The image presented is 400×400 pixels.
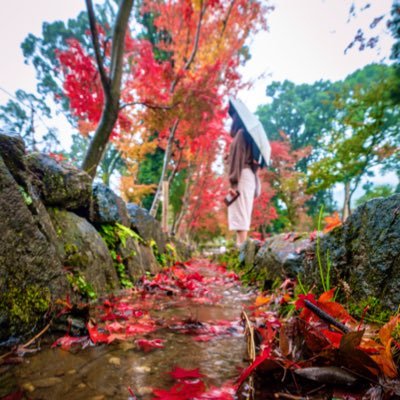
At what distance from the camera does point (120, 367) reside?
0.88m

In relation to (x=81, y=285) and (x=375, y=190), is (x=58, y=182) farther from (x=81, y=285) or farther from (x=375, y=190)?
(x=375, y=190)

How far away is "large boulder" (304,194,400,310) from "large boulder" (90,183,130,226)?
2.13 meters

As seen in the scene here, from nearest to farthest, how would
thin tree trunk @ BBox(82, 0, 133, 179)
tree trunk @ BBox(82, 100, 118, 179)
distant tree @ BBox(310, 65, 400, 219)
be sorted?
thin tree trunk @ BBox(82, 0, 133, 179) < tree trunk @ BBox(82, 100, 118, 179) < distant tree @ BBox(310, 65, 400, 219)

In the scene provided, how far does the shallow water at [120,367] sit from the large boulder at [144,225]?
112 inches

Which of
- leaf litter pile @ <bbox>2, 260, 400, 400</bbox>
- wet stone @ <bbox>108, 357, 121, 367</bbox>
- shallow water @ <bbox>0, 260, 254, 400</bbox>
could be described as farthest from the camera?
wet stone @ <bbox>108, 357, 121, 367</bbox>

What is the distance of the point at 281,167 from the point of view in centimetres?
1484

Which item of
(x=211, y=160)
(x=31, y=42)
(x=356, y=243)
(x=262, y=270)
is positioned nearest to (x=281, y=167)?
(x=211, y=160)

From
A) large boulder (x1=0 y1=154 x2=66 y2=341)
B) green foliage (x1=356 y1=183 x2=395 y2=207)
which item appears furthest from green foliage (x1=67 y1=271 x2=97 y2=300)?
green foliage (x1=356 y1=183 x2=395 y2=207)

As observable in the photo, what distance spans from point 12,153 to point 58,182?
2.25 ft

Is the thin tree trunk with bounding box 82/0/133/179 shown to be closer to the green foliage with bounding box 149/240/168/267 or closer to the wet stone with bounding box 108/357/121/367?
the green foliage with bounding box 149/240/168/267

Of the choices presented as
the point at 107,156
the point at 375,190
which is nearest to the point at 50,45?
the point at 107,156

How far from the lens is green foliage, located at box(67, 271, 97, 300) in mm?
1620

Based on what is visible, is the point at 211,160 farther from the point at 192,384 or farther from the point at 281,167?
the point at 192,384

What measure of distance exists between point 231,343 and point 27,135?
3.57m
